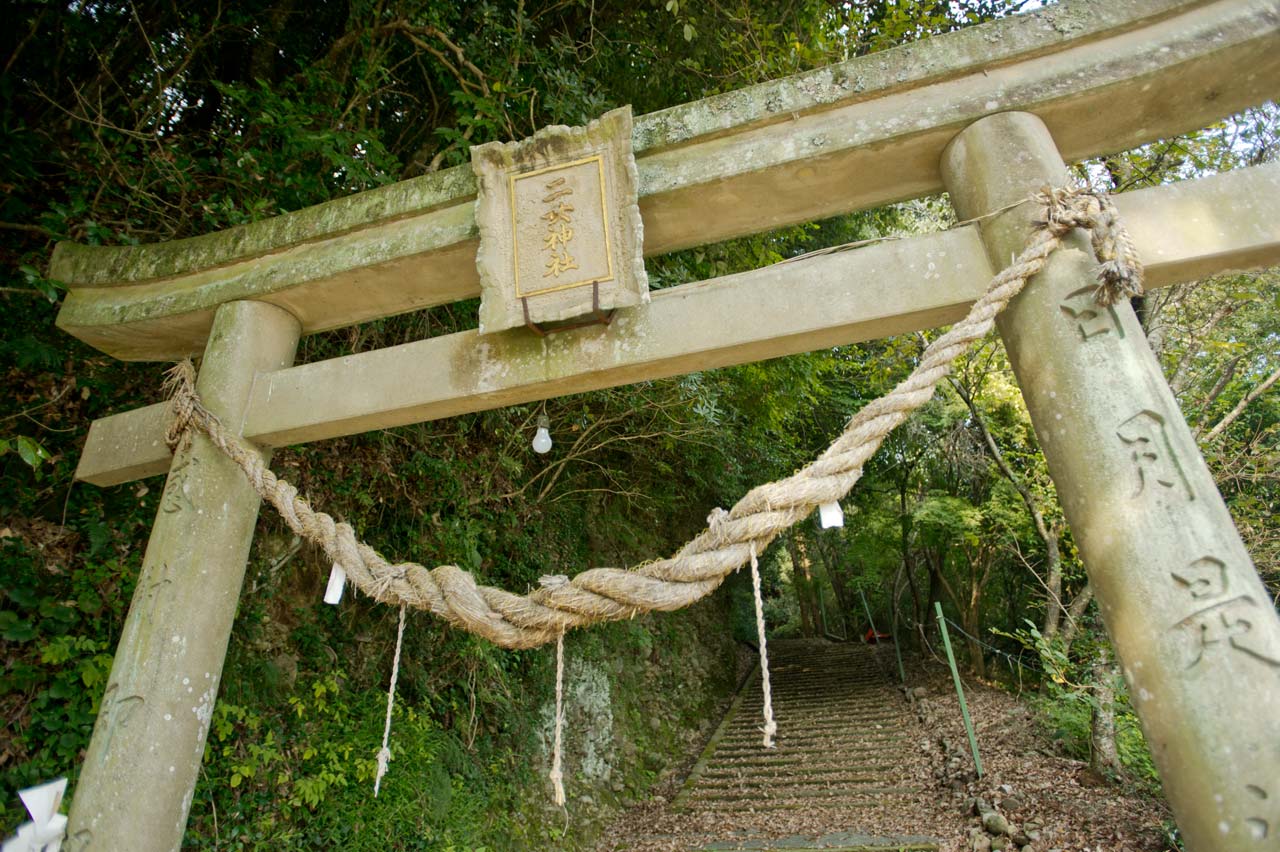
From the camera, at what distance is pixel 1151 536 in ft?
4.37

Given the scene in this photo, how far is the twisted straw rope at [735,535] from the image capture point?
4.45 feet

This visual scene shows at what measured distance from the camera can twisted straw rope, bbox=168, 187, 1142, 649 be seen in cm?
Answer: 136

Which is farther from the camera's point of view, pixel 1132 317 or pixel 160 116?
pixel 160 116

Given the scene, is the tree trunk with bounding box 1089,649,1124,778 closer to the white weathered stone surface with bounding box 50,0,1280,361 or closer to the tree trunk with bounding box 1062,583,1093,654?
the tree trunk with bounding box 1062,583,1093,654

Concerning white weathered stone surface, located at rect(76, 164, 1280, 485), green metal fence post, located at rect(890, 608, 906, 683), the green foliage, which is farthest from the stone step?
white weathered stone surface, located at rect(76, 164, 1280, 485)

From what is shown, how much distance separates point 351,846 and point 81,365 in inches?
103

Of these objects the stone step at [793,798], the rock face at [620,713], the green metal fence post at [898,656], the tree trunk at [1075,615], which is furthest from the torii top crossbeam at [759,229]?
the green metal fence post at [898,656]

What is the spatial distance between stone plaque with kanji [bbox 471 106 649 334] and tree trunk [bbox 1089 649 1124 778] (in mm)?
5055

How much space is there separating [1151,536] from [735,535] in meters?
0.85

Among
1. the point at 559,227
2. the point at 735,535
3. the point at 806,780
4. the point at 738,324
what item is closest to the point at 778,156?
the point at 738,324

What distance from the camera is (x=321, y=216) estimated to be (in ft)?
7.61

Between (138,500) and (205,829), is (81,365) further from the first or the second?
(205,829)

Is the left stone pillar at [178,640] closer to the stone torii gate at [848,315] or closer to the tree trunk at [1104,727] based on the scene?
the stone torii gate at [848,315]

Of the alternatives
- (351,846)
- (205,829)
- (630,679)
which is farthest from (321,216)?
(630,679)
